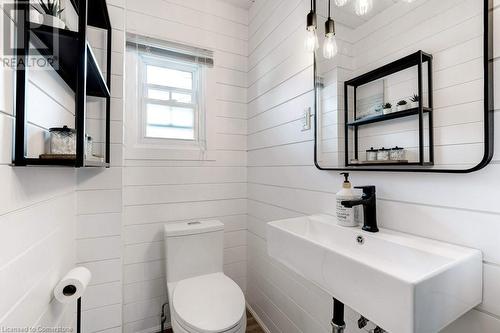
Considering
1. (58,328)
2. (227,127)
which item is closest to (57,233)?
(58,328)

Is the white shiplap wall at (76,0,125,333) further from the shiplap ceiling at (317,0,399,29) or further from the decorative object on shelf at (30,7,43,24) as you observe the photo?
the shiplap ceiling at (317,0,399,29)

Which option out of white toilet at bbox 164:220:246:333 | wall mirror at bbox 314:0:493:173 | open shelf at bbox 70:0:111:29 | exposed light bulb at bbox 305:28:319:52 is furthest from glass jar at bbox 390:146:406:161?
open shelf at bbox 70:0:111:29

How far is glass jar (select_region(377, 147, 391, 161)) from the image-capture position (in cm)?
100

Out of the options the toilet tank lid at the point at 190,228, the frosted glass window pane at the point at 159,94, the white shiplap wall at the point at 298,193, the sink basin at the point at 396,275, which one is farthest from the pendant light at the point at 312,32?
the toilet tank lid at the point at 190,228

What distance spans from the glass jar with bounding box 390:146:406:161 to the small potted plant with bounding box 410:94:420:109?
17 centimetres

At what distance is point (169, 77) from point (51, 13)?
45.1 inches

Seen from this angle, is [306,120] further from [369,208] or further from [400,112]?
[369,208]

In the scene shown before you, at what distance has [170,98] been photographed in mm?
1997

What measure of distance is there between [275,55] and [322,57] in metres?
0.54

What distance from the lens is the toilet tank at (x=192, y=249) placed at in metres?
1.68

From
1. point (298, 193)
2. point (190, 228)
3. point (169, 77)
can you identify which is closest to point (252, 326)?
point (190, 228)

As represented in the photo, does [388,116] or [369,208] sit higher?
[388,116]

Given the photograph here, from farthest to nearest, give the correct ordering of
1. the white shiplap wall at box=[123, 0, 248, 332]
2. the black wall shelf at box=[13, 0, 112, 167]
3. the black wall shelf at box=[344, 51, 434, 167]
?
the white shiplap wall at box=[123, 0, 248, 332] → the black wall shelf at box=[344, 51, 434, 167] → the black wall shelf at box=[13, 0, 112, 167]

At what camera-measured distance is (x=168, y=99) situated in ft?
6.53
